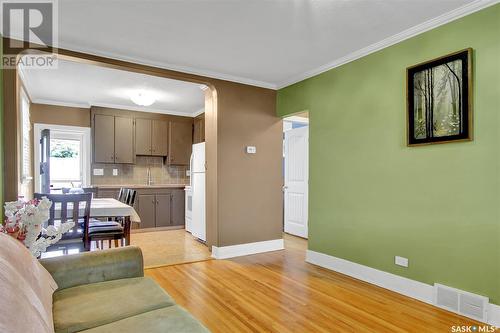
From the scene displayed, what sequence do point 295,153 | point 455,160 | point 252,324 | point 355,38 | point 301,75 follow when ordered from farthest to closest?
point 295,153, point 301,75, point 355,38, point 455,160, point 252,324

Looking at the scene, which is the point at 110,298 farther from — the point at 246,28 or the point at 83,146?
the point at 83,146

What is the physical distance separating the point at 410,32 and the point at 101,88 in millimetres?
4416

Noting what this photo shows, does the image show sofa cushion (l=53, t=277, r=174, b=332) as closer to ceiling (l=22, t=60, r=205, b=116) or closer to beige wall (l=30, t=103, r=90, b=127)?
ceiling (l=22, t=60, r=205, b=116)

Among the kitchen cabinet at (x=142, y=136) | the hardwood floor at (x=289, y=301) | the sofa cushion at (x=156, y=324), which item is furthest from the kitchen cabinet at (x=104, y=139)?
the sofa cushion at (x=156, y=324)

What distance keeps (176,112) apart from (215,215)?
11.0 ft

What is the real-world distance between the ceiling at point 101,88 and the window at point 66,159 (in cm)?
67

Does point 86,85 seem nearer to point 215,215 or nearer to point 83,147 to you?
point 83,147

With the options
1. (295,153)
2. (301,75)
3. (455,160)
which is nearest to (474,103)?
(455,160)

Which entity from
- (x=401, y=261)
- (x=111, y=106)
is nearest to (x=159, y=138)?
(x=111, y=106)

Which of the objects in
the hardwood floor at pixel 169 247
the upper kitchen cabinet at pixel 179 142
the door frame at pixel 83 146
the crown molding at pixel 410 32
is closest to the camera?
the crown molding at pixel 410 32

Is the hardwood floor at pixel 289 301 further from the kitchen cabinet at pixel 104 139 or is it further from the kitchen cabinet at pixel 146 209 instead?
the kitchen cabinet at pixel 104 139

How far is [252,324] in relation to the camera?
2.33 m

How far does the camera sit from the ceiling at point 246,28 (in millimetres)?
2496

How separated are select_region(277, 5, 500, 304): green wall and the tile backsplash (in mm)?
3694
